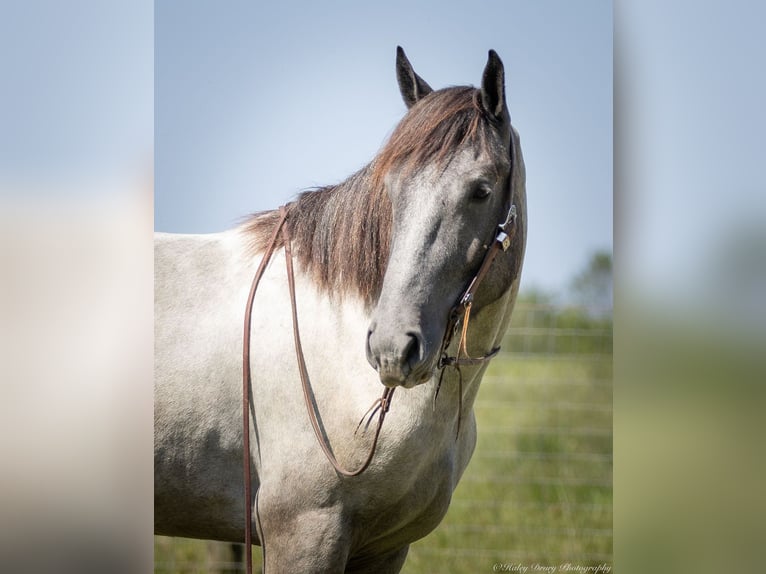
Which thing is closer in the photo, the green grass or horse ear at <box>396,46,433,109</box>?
horse ear at <box>396,46,433,109</box>

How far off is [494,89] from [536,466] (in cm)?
190

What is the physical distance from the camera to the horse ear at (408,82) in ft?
5.19

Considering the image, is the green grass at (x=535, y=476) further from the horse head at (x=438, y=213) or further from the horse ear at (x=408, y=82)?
the horse ear at (x=408, y=82)

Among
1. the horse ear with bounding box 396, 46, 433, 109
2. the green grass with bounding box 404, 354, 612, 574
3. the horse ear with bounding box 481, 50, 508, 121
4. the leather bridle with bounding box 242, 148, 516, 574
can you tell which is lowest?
the green grass with bounding box 404, 354, 612, 574

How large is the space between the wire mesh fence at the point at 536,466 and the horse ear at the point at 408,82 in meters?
1.31

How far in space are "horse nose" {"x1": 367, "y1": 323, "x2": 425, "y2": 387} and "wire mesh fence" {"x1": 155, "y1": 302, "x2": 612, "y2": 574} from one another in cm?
139

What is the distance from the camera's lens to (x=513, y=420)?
117 inches

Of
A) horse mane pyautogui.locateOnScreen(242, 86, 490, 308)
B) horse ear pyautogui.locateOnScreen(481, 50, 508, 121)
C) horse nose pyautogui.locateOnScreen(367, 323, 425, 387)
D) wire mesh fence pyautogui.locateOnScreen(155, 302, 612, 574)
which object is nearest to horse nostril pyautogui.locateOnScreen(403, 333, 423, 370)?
horse nose pyautogui.locateOnScreen(367, 323, 425, 387)

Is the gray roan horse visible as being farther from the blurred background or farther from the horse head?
the blurred background

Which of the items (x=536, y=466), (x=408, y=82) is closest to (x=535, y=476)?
(x=536, y=466)

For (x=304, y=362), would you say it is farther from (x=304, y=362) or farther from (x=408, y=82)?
(x=408, y=82)

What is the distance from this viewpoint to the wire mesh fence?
251 cm
